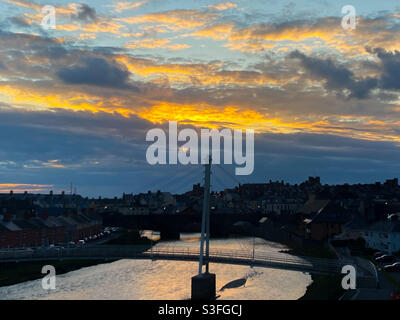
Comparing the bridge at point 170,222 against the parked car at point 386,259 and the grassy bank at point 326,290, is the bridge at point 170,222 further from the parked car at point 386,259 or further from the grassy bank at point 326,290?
the grassy bank at point 326,290

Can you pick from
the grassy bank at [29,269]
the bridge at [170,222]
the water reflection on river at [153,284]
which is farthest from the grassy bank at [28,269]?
the bridge at [170,222]

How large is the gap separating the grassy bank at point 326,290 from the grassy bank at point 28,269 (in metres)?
38.1

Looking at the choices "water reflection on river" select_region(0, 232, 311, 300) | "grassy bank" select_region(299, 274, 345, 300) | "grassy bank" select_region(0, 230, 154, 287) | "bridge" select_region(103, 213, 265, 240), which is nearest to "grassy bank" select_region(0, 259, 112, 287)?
"grassy bank" select_region(0, 230, 154, 287)

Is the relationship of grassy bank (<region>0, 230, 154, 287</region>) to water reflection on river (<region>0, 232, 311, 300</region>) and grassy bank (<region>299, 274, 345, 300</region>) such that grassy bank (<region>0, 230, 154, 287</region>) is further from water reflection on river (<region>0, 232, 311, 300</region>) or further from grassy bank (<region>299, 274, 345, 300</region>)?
grassy bank (<region>299, 274, 345, 300</region>)

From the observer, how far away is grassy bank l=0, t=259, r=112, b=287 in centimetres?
6438

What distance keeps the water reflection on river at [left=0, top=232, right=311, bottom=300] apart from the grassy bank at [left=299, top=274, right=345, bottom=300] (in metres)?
1.93

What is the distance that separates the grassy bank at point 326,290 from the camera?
43409 millimetres

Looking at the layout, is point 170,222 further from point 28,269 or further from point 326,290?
point 326,290

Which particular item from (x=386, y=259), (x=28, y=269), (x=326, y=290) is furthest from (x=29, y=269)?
(x=386, y=259)

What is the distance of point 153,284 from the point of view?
58125mm
